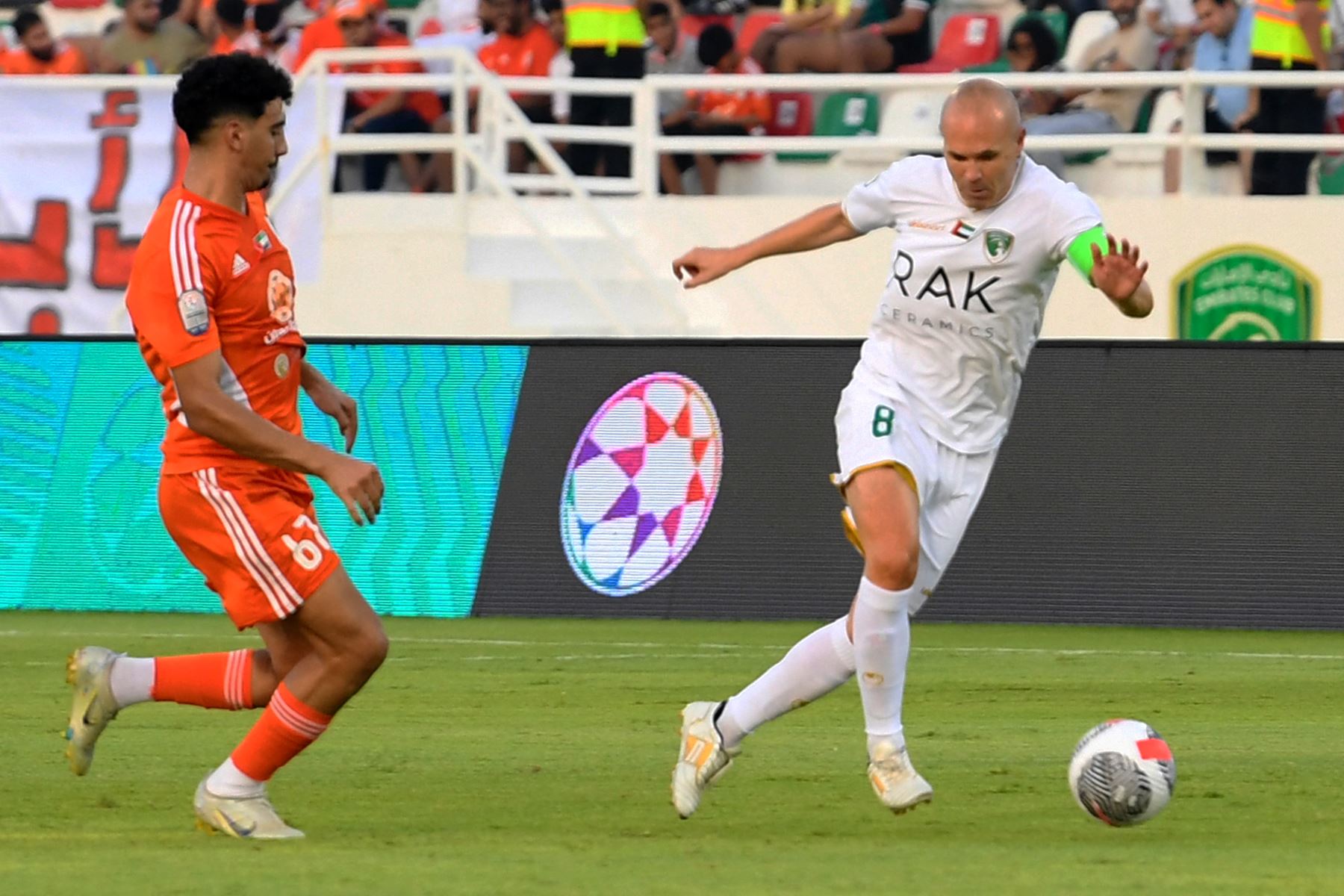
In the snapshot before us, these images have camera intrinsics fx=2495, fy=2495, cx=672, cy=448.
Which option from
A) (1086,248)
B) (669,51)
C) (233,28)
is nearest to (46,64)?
(233,28)

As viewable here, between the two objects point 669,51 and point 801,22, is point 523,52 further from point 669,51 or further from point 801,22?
point 801,22

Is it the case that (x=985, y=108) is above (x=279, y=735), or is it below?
above

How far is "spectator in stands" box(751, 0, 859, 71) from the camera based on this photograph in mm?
20047

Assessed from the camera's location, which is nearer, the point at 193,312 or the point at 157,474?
the point at 193,312

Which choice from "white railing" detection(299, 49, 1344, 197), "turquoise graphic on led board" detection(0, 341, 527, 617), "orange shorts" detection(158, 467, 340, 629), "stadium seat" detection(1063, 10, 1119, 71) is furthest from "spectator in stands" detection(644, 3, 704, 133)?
"orange shorts" detection(158, 467, 340, 629)

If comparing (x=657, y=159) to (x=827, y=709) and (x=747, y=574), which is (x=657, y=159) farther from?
(x=827, y=709)

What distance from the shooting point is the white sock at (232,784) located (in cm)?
709

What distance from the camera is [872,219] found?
790cm

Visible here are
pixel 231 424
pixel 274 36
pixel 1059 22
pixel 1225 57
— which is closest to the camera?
pixel 231 424

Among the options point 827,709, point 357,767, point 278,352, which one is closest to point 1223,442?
point 827,709

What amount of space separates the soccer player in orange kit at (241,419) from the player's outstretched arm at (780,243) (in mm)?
1378

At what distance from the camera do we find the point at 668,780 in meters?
8.38

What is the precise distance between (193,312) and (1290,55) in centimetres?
1327

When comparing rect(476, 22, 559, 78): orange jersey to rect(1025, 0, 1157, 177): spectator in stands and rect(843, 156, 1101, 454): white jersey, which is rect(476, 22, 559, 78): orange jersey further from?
rect(843, 156, 1101, 454): white jersey
